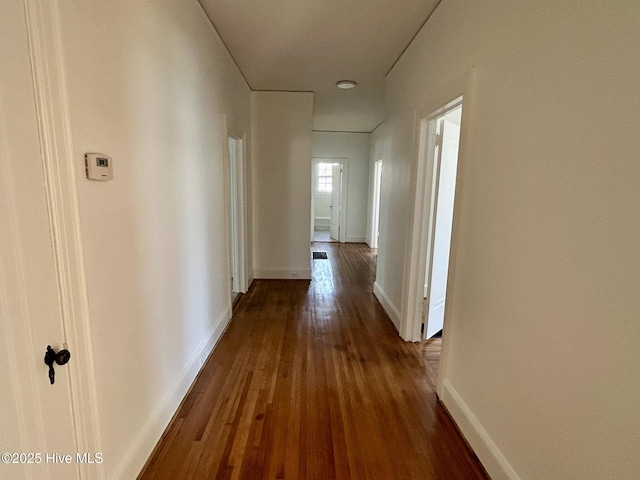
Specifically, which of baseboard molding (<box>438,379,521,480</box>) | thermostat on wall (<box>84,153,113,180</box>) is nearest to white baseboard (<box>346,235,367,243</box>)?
baseboard molding (<box>438,379,521,480</box>)

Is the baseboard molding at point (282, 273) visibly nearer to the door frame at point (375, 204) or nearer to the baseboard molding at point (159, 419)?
the baseboard molding at point (159, 419)

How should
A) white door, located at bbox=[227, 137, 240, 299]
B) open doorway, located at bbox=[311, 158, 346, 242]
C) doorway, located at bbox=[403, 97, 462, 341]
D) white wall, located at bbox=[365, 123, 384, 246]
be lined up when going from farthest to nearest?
open doorway, located at bbox=[311, 158, 346, 242] < white wall, located at bbox=[365, 123, 384, 246] < white door, located at bbox=[227, 137, 240, 299] < doorway, located at bbox=[403, 97, 462, 341]

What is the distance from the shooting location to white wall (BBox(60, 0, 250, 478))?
121 cm

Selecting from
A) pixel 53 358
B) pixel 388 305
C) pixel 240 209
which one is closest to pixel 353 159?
pixel 240 209

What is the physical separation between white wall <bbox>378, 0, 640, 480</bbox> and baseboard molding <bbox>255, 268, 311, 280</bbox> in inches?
116

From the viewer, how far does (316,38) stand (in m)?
2.75

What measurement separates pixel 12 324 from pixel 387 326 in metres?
2.89

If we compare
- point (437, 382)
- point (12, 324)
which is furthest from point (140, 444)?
point (437, 382)

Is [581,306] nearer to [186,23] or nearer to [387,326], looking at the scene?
[387,326]

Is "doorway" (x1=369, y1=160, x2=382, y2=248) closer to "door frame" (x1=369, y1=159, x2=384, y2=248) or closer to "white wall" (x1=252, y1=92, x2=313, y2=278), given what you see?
"door frame" (x1=369, y1=159, x2=384, y2=248)

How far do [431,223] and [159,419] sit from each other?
7.58 ft

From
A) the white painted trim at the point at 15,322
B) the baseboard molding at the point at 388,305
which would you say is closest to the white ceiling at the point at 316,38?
the white painted trim at the point at 15,322

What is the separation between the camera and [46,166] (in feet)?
3.31

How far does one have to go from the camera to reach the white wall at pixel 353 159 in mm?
7613
